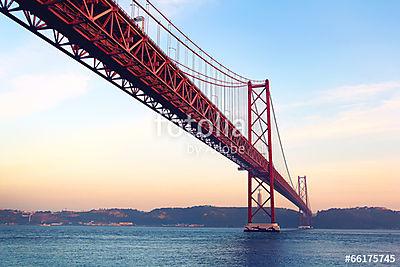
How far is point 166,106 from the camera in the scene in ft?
100

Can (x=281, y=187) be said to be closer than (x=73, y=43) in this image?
No

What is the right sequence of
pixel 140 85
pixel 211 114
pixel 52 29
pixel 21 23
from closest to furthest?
1. pixel 21 23
2. pixel 52 29
3. pixel 140 85
4. pixel 211 114

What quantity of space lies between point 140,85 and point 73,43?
21.1 ft

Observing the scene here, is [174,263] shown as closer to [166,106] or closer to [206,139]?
[166,106]

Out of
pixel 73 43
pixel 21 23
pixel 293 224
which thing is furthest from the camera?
pixel 293 224

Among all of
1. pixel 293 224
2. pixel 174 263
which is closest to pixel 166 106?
pixel 174 263

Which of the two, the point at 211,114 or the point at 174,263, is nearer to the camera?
the point at 174,263

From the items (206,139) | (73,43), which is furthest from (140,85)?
(206,139)

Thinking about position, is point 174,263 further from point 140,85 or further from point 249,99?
point 249,99

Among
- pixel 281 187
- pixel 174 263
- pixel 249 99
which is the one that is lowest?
pixel 174 263

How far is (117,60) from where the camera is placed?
74.3 feet

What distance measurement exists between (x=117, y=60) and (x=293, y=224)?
568 feet

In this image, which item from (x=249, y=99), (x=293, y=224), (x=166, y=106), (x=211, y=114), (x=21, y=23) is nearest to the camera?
(x=21, y=23)

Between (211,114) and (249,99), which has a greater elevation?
(249,99)
